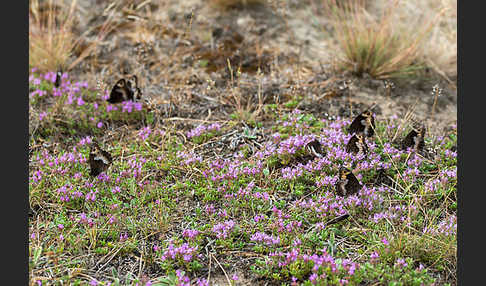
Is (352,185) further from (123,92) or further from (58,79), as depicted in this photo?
(58,79)

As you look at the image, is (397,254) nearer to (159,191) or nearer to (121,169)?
(159,191)

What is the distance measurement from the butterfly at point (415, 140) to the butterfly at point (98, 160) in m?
2.53

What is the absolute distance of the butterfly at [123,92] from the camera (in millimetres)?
5395

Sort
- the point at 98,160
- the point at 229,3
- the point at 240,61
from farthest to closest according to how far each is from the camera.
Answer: the point at 229,3 → the point at 240,61 → the point at 98,160

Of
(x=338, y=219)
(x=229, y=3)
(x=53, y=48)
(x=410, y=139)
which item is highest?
(x=229, y=3)

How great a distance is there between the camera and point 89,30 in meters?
6.74

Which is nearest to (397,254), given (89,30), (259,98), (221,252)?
(221,252)

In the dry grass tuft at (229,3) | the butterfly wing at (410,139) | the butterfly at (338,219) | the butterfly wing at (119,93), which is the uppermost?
the dry grass tuft at (229,3)

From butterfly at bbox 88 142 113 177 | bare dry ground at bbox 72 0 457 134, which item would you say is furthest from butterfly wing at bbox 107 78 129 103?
butterfly at bbox 88 142 113 177

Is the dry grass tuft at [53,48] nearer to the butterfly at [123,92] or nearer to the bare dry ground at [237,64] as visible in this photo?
the bare dry ground at [237,64]

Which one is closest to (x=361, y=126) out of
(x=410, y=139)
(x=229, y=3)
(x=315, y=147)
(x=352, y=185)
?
(x=410, y=139)

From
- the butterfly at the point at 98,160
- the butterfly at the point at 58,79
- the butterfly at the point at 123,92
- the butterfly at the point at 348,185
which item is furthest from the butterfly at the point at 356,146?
A: the butterfly at the point at 58,79

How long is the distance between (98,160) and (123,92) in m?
1.16

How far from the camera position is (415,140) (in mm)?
4723
